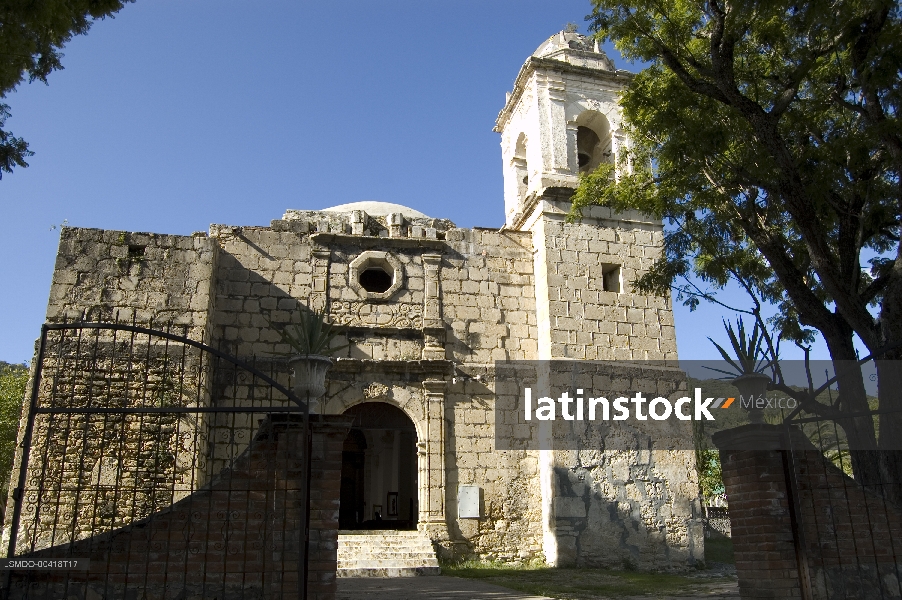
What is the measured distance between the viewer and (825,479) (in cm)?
669

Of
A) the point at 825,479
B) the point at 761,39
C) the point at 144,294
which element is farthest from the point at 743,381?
the point at 144,294

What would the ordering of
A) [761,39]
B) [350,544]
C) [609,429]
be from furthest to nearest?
[609,429]
[350,544]
[761,39]

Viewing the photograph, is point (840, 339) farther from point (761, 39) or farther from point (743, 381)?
point (761, 39)

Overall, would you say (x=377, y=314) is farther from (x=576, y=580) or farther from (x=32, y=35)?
(x=32, y=35)

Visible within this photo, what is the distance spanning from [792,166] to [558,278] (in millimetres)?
5948

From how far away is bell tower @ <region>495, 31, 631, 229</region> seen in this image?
14.5 m

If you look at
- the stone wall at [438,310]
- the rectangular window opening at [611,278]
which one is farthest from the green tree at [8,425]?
the rectangular window opening at [611,278]

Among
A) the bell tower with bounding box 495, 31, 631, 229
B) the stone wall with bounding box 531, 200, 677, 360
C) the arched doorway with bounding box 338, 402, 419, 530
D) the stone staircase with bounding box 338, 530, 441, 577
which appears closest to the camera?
the stone staircase with bounding box 338, 530, 441, 577

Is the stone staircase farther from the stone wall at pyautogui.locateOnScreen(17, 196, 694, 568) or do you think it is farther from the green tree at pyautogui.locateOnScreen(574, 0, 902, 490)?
the green tree at pyautogui.locateOnScreen(574, 0, 902, 490)

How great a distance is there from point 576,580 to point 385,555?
291 cm

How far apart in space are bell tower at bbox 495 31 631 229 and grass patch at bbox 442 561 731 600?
21.7 feet

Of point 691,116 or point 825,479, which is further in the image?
point 691,116

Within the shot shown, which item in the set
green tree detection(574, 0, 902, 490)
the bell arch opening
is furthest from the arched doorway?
green tree detection(574, 0, 902, 490)

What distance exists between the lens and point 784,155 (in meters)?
8.05
